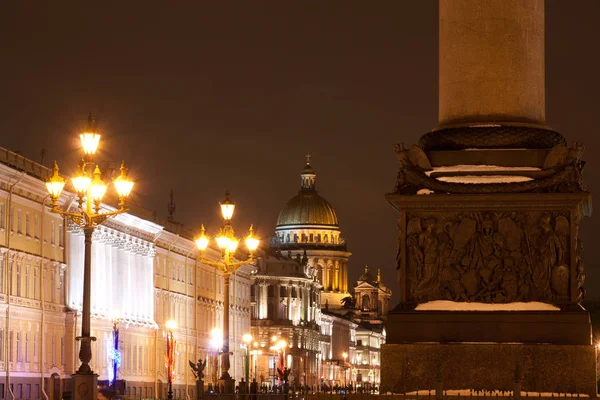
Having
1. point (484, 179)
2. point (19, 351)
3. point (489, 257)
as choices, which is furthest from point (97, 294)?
point (489, 257)

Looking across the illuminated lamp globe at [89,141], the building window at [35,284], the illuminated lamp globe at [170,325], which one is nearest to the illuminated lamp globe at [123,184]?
the illuminated lamp globe at [89,141]

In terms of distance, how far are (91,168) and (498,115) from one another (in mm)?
14931

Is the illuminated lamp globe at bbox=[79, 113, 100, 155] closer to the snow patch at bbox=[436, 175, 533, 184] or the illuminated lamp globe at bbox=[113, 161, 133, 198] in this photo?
the illuminated lamp globe at bbox=[113, 161, 133, 198]

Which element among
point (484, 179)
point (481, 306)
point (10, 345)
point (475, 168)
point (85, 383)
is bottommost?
point (85, 383)

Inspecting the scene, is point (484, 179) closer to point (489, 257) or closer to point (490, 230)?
point (490, 230)

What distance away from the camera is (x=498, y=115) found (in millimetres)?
27719

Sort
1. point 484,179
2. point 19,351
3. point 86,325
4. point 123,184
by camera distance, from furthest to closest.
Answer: point 19,351
point 123,184
point 86,325
point 484,179

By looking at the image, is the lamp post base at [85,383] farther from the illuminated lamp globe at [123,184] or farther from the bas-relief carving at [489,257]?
the bas-relief carving at [489,257]

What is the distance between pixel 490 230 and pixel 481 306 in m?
1.15

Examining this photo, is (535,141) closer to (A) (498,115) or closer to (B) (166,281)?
(A) (498,115)

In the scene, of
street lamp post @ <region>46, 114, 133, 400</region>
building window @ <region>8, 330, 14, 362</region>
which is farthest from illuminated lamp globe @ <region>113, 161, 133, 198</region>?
building window @ <region>8, 330, 14, 362</region>

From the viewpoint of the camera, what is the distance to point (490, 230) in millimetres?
26828

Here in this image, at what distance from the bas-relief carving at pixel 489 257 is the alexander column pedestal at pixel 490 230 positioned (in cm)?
2

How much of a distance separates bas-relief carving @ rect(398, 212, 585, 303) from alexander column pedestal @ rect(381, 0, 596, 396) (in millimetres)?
15
